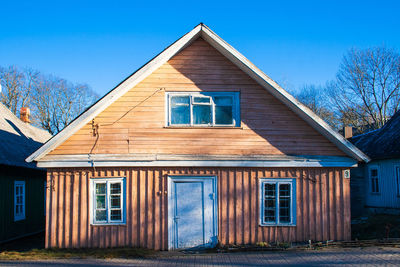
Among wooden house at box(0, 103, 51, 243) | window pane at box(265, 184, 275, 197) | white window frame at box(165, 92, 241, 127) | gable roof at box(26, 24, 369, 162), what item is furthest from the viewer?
wooden house at box(0, 103, 51, 243)

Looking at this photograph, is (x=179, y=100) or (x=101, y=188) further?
(x=179, y=100)

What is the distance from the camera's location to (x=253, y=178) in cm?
1280

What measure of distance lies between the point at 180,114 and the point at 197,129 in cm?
76

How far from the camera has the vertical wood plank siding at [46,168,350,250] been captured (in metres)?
12.5

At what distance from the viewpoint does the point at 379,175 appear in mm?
21453

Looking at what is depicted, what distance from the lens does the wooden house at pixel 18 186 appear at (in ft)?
50.0

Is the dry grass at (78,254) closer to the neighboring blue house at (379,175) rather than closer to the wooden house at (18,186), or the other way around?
the wooden house at (18,186)

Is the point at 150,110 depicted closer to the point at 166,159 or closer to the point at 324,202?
the point at 166,159

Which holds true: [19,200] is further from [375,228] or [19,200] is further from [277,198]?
[375,228]

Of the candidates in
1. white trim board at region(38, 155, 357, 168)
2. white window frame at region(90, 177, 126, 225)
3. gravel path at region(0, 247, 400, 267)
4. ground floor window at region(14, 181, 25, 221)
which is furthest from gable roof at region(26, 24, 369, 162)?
ground floor window at region(14, 181, 25, 221)

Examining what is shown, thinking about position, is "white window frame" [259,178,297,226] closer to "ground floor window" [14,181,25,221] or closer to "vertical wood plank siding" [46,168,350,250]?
"vertical wood plank siding" [46,168,350,250]

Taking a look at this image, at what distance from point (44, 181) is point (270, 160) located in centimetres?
1253

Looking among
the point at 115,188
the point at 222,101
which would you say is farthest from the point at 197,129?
the point at 115,188

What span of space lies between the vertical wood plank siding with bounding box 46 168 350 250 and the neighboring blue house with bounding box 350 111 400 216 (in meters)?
8.42
